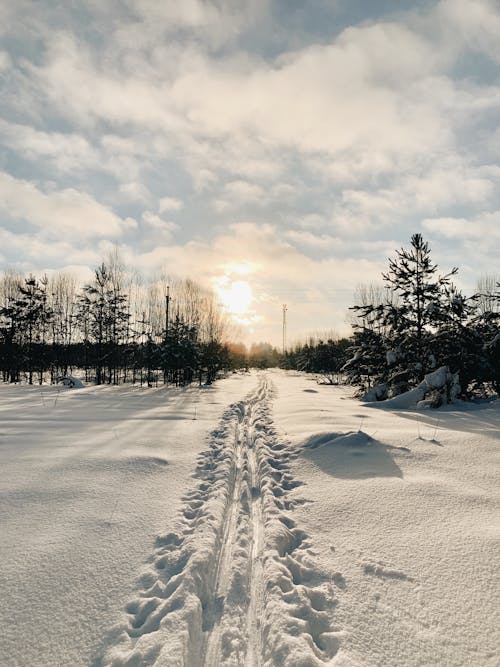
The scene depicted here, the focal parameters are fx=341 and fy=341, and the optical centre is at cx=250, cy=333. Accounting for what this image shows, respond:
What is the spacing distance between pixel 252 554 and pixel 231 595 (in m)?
0.64

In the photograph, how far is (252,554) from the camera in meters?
3.46

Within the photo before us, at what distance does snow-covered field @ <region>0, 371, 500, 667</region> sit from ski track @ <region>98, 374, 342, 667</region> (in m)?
0.01

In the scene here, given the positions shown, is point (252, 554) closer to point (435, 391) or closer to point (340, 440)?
point (340, 440)

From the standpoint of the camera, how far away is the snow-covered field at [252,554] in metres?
2.30

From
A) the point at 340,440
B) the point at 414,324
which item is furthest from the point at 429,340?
the point at 340,440

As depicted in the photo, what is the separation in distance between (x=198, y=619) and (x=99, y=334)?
2801cm

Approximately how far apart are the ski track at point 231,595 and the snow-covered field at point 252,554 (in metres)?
0.01

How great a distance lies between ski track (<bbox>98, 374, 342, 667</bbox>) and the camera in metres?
2.25

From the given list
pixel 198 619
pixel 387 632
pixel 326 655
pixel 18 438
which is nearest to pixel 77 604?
pixel 198 619

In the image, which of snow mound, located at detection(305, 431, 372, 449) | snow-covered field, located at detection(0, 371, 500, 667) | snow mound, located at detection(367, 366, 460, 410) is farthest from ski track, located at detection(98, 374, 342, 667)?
snow mound, located at detection(367, 366, 460, 410)

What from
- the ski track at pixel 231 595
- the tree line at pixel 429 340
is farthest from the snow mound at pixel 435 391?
the ski track at pixel 231 595

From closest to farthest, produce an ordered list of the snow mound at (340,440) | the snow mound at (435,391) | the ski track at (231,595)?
1. the ski track at (231,595)
2. the snow mound at (340,440)
3. the snow mound at (435,391)

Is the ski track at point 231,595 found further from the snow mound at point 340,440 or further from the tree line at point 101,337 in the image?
the tree line at point 101,337

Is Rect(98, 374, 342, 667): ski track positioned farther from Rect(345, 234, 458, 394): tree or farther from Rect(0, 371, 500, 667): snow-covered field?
Rect(345, 234, 458, 394): tree
